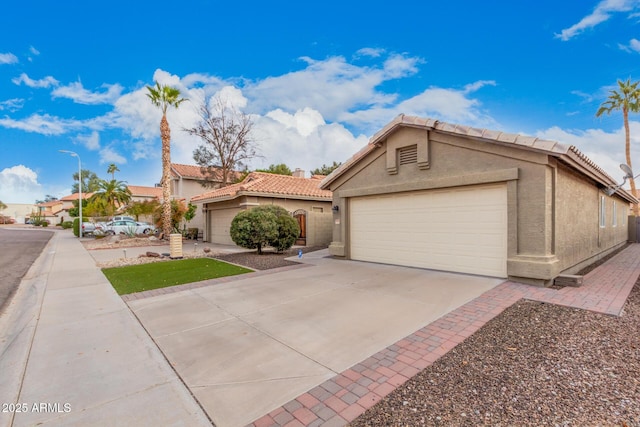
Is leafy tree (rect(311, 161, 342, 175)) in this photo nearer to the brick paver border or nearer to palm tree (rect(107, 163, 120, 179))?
palm tree (rect(107, 163, 120, 179))

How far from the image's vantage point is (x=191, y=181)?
33156mm

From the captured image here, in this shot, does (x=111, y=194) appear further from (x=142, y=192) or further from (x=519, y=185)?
(x=519, y=185)

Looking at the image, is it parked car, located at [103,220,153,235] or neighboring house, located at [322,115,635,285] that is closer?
neighboring house, located at [322,115,635,285]

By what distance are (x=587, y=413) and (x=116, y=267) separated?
12926mm

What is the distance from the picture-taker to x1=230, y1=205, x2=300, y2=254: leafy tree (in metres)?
12.9

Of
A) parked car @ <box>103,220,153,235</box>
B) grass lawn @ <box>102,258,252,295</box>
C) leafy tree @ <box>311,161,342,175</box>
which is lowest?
grass lawn @ <box>102,258,252,295</box>

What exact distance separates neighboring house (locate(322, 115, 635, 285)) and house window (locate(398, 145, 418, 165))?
31mm

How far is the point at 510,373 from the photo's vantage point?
3.37 meters

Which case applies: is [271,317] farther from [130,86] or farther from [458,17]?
[130,86]

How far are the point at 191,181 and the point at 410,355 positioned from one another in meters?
33.3

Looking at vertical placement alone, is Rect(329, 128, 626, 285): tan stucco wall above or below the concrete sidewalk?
above

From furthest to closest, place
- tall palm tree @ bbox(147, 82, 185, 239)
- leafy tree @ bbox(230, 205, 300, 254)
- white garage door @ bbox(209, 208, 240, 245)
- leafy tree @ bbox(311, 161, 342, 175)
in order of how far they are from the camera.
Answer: leafy tree @ bbox(311, 161, 342, 175), white garage door @ bbox(209, 208, 240, 245), tall palm tree @ bbox(147, 82, 185, 239), leafy tree @ bbox(230, 205, 300, 254)

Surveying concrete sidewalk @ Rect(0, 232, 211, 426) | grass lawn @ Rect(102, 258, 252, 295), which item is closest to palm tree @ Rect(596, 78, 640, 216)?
grass lawn @ Rect(102, 258, 252, 295)

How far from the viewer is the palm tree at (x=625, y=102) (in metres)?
25.0
